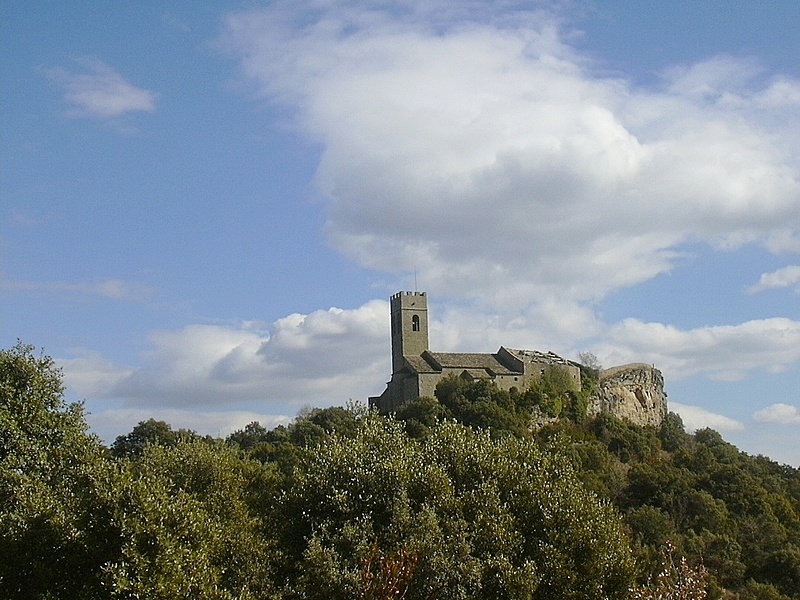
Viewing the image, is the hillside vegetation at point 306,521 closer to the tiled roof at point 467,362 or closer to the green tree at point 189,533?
the green tree at point 189,533

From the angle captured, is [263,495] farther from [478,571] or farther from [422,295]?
[422,295]

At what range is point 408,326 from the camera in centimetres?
8544

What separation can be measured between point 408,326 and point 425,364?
192 inches

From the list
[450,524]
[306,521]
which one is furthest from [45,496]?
[450,524]

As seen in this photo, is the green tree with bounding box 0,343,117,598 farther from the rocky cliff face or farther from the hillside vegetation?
the rocky cliff face

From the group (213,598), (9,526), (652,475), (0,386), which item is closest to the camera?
(213,598)

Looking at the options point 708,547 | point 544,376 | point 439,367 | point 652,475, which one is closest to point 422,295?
point 439,367

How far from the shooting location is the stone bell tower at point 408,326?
84.7 meters

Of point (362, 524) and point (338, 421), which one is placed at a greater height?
point (338, 421)

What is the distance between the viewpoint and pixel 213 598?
74.2ft

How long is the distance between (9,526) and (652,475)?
54.1 m

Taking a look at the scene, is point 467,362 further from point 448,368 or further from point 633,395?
point 633,395

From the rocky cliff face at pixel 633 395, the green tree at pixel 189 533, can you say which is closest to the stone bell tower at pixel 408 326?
the rocky cliff face at pixel 633 395

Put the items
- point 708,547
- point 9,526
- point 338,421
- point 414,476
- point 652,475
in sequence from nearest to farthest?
point 9,526 → point 414,476 → point 708,547 → point 652,475 → point 338,421
